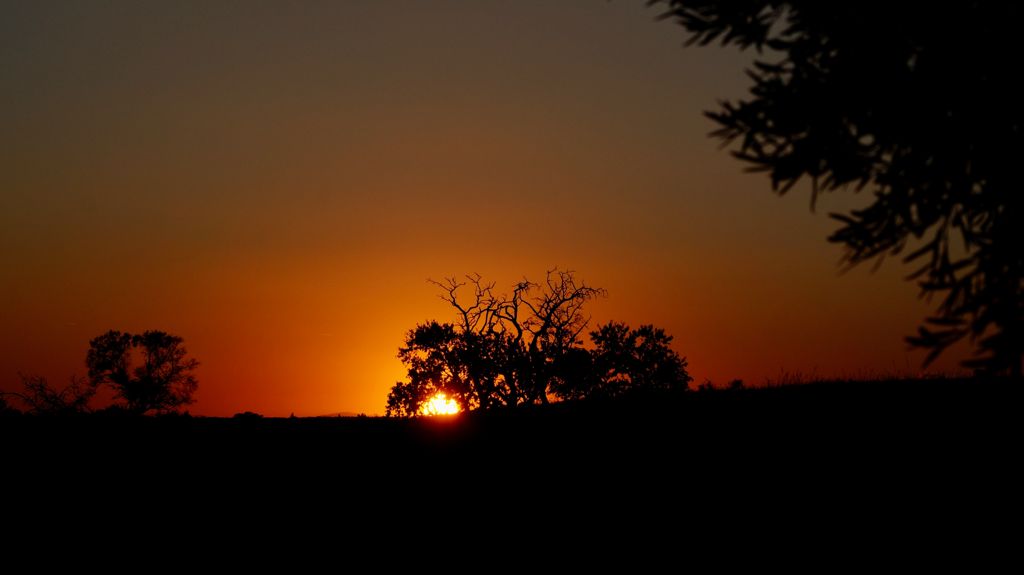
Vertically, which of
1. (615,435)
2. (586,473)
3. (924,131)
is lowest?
(586,473)

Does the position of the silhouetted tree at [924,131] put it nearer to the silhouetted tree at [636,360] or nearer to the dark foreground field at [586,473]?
the dark foreground field at [586,473]

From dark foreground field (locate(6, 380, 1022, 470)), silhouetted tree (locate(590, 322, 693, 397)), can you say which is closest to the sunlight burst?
silhouetted tree (locate(590, 322, 693, 397))

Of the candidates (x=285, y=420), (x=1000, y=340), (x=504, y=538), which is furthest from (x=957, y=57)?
(x=285, y=420)

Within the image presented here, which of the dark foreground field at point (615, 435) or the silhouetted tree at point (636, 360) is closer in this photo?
the dark foreground field at point (615, 435)

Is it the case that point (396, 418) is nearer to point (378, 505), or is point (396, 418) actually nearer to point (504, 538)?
point (378, 505)

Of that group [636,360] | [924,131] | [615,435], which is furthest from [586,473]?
[636,360]

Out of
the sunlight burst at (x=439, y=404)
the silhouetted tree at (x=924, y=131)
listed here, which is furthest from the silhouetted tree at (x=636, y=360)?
the silhouetted tree at (x=924, y=131)

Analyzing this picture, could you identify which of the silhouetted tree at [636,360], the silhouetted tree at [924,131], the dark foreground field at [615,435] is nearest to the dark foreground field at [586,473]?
the dark foreground field at [615,435]

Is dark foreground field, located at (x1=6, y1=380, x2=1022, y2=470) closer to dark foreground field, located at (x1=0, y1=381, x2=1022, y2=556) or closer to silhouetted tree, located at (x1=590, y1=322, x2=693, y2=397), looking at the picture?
dark foreground field, located at (x1=0, y1=381, x2=1022, y2=556)

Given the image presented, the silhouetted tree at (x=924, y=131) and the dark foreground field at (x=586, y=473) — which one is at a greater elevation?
the silhouetted tree at (x=924, y=131)

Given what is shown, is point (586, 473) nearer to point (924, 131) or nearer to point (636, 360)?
point (924, 131)

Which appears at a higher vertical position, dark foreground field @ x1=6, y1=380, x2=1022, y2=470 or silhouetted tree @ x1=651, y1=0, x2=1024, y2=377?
silhouetted tree @ x1=651, y1=0, x2=1024, y2=377

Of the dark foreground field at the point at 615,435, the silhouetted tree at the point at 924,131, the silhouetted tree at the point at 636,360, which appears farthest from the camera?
the silhouetted tree at the point at 636,360

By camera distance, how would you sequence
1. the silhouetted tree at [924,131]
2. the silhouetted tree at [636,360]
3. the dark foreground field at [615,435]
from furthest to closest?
the silhouetted tree at [636,360], the dark foreground field at [615,435], the silhouetted tree at [924,131]
